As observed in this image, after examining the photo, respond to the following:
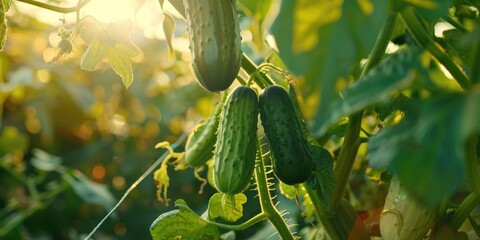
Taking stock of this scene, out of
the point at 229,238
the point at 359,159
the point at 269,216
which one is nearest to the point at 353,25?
the point at 269,216

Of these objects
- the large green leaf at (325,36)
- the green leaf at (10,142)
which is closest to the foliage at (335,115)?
the large green leaf at (325,36)

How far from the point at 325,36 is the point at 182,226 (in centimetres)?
72

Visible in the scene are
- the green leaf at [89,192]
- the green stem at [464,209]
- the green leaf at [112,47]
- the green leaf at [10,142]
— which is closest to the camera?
the green stem at [464,209]

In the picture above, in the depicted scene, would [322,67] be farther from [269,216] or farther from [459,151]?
[269,216]

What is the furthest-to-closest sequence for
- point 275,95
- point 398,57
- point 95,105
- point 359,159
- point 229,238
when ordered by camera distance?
point 95,105 → point 359,159 → point 229,238 → point 275,95 → point 398,57

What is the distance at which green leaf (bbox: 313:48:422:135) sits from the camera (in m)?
0.68

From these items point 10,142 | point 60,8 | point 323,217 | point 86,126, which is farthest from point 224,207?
point 86,126

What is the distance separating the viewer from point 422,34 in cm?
88

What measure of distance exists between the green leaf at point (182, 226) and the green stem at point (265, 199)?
Answer: 13 centimetres

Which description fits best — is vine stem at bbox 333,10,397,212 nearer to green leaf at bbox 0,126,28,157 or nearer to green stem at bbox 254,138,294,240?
green stem at bbox 254,138,294,240

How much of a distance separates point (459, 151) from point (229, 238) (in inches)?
37.2

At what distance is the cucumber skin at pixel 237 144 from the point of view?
3.95 feet

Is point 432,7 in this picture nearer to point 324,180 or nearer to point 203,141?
point 324,180

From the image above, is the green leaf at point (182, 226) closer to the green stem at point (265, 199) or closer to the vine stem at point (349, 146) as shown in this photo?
Result: the green stem at point (265, 199)
